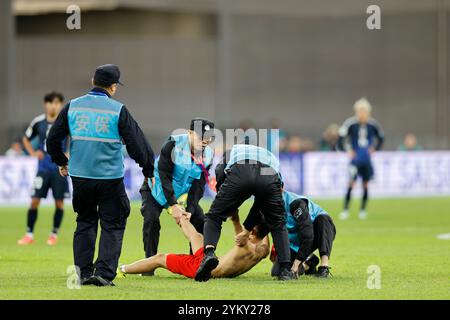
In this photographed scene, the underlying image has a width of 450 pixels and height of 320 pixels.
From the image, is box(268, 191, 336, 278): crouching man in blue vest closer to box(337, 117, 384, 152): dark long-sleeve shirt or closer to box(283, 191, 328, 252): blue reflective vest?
box(283, 191, 328, 252): blue reflective vest

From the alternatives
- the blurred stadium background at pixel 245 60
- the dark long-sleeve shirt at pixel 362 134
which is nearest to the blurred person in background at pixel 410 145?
A: the blurred stadium background at pixel 245 60

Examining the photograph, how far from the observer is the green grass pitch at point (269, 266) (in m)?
10.3

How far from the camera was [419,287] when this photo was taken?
10.9 m

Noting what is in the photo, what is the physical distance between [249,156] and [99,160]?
1651 mm

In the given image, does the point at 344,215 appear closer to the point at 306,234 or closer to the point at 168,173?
the point at 168,173

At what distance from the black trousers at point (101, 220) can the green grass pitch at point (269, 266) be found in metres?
0.31

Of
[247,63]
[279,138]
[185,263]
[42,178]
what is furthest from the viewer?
[247,63]

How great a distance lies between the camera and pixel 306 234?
11750mm

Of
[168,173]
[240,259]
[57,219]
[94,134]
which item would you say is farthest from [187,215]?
[57,219]

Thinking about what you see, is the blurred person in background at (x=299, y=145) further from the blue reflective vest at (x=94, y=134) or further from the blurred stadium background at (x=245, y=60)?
the blue reflective vest at (x=94, y=134)

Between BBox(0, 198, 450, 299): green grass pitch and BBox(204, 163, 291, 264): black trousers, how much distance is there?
53 cm
